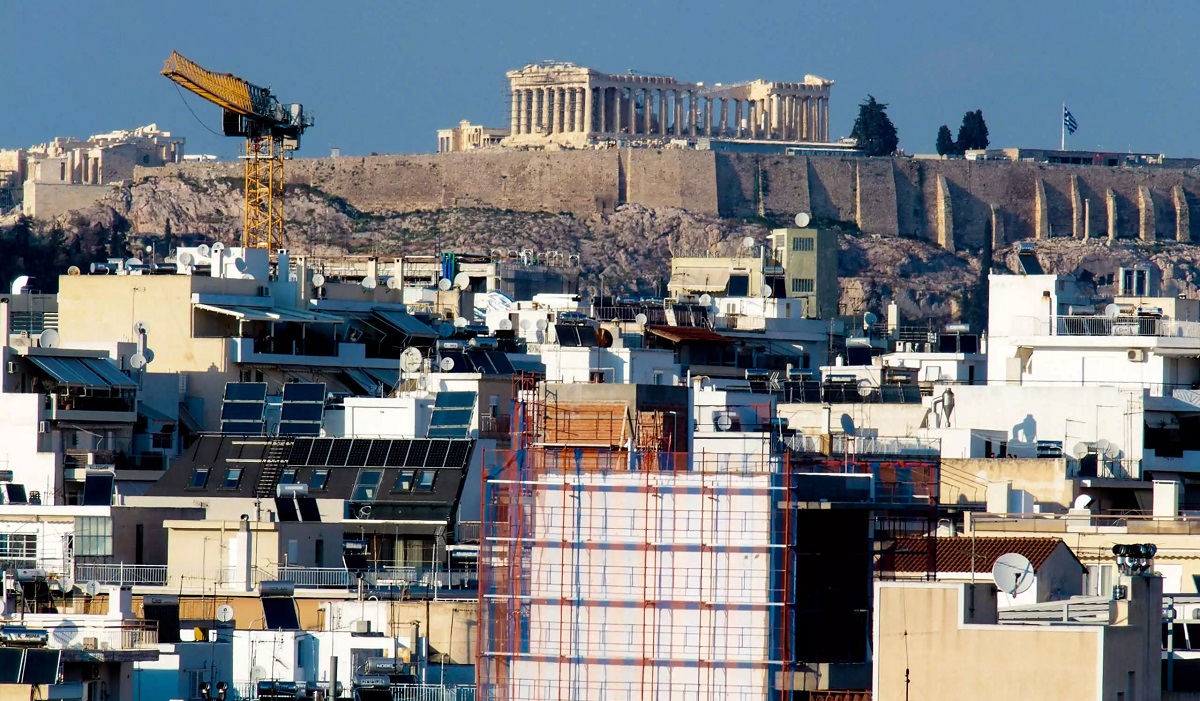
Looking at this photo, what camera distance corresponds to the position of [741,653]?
24.7 metres

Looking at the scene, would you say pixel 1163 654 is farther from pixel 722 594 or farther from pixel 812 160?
pixel 812 160

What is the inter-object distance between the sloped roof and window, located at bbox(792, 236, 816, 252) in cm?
7327

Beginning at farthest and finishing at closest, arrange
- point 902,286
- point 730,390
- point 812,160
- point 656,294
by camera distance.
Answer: point 812,160 → point 902,286 → point 656,294 → point 730,390

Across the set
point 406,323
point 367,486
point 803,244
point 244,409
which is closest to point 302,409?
point 244,409

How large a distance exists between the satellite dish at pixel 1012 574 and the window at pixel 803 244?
75.9 meters

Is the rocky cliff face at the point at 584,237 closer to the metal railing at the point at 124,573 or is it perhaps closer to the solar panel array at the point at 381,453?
the solar panel array at the point at 381,453

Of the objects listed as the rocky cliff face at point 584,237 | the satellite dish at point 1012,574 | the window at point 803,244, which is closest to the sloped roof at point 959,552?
the satellite dish at point 1012,574

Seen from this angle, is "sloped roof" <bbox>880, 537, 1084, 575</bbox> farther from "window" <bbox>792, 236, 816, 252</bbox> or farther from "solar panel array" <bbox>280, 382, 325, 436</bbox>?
"window" <bbox>792, 236, 816, 252</bbox>

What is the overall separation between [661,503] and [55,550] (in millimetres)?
11787

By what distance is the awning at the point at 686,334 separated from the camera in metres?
57.9

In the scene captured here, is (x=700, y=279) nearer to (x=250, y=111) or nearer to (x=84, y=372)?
(x=250, y=111)

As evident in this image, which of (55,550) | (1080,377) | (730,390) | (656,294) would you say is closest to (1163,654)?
(55,550)

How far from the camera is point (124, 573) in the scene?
3403 centimetres

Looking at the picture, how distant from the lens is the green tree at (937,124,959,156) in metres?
154
